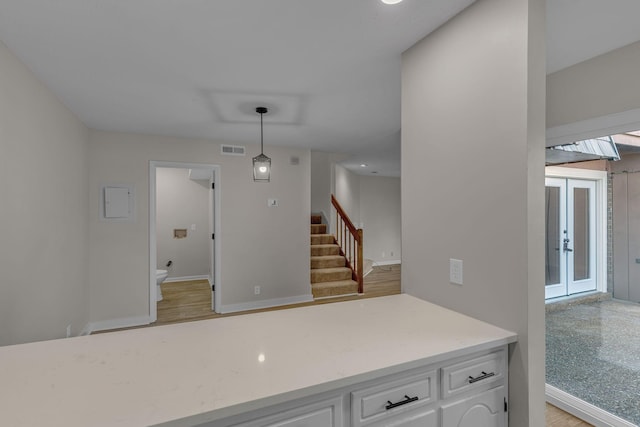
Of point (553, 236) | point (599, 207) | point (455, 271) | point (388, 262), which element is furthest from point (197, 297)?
point (599, 207)

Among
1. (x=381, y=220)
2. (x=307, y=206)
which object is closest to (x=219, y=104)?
(x=307, y=206)

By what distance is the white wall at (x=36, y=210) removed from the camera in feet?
6.15

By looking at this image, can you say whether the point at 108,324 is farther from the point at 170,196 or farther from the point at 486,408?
the point at 486,408

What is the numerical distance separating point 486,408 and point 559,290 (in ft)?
13.9

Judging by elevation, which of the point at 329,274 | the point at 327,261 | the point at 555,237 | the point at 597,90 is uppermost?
the point at 597,90

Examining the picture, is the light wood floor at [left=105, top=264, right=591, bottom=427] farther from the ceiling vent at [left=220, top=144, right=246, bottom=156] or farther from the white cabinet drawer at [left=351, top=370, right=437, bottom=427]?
the ceiling vent at [left=220, top=144, right=246, bottom=156]

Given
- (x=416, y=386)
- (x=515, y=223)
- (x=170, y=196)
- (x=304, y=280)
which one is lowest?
(x=304, y=280)

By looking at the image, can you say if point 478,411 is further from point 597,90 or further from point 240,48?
point 240,48

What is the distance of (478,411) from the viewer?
4.07 ft

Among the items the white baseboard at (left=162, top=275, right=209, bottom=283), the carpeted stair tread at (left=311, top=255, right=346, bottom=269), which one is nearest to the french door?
the carpeted stair tread at (left=311, top=255, right=346, bottom=269)

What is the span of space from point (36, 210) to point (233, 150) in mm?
2450

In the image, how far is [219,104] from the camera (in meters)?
2.85

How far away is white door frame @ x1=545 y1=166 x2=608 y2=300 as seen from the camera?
415cm

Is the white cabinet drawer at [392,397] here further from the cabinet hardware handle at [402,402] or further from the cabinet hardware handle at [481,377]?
the cabinet hardware handle at [481,377]
